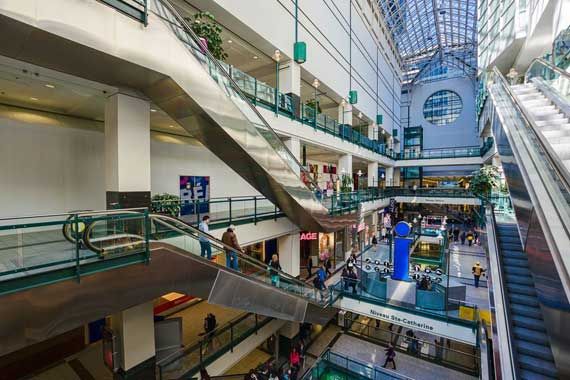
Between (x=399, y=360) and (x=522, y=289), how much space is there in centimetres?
731

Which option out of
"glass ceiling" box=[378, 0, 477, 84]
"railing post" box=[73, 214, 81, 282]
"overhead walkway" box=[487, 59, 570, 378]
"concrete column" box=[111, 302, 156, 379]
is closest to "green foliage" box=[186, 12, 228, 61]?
"railing post" box=[73, 214, 81, 282]

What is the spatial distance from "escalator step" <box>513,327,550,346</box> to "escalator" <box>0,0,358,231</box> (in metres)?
5.45

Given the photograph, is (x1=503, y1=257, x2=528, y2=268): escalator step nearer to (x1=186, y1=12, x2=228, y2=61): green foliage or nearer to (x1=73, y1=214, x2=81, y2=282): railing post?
(x1=73, y1=214, x2=81, y2=282): railing post

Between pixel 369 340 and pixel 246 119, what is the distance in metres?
11.3

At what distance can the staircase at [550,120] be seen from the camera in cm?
429

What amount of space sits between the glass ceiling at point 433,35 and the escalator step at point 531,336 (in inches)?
1155

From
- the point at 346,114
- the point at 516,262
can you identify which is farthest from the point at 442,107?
the point at 516,262

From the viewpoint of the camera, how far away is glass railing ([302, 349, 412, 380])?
8.49m

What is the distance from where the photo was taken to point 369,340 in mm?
11688

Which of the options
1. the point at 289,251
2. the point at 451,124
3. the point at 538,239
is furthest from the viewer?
the point at 451,124

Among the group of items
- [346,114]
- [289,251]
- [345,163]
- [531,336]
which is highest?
[346,114]

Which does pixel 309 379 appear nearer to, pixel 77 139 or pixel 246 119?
pixel 246 119

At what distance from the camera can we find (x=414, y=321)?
916 centimetres

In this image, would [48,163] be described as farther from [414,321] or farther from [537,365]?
[414,321]
